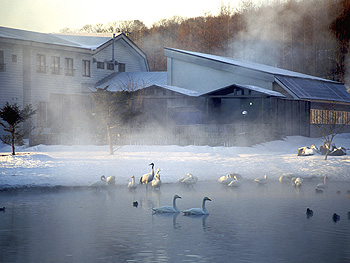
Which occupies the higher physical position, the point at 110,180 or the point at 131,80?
the point at 131,80

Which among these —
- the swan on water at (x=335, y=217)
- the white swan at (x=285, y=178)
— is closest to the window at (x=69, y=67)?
the white swan at (x=285, y=178)

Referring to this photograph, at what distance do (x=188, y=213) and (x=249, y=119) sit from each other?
22.8 m

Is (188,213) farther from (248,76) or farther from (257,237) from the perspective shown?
(248,76)

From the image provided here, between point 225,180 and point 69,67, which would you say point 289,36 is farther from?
point 225,180

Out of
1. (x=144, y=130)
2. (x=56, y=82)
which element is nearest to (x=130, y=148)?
(x=144, y=130)

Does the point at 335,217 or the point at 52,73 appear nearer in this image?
the point at 335,217

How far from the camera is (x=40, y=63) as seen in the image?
41.7 m

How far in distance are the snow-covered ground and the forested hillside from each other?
1539 inches

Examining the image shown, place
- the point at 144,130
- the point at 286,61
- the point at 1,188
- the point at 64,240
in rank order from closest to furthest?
1. the point at 64,240
2. the point at 1,188
3. the point at 144,130
4. the point at 286,61

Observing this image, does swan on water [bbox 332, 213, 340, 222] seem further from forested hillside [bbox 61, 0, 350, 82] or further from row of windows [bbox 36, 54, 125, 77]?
forested hillside [bbox 61, 0, 350, 82]

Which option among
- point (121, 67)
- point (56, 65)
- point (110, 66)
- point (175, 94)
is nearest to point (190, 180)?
point (175, 94)

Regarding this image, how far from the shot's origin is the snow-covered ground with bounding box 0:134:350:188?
2167cm

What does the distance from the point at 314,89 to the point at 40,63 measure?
20885 mm

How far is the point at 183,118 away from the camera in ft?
130
